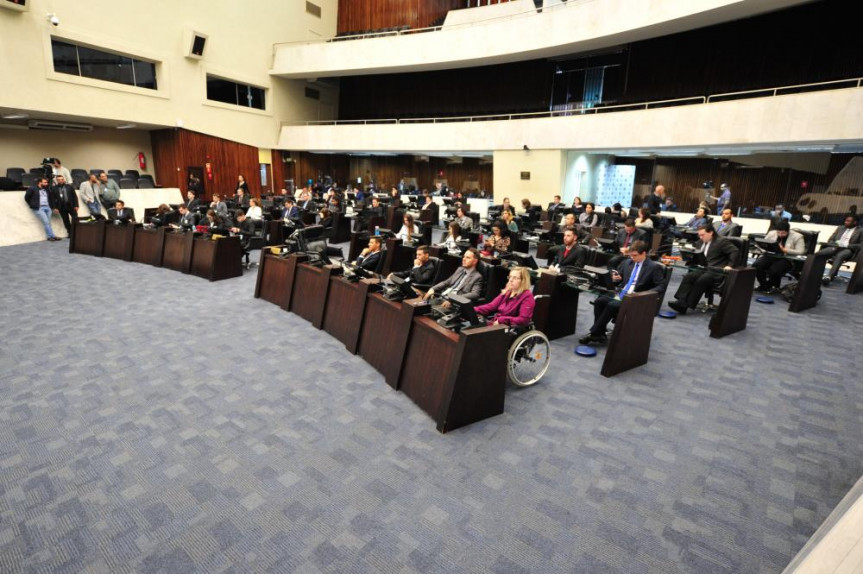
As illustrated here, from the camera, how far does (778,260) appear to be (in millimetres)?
7262

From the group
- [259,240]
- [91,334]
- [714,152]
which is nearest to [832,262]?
[714,152]

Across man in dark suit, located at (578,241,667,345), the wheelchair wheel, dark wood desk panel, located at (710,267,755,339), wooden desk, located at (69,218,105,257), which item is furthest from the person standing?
dark wood desk panel, located at (710,267,755,339)

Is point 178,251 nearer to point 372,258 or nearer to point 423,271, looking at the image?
point 372,258

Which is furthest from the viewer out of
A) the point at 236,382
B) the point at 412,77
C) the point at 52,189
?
the point at 412,77

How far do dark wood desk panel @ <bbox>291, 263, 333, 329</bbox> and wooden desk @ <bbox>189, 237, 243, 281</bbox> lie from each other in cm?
238

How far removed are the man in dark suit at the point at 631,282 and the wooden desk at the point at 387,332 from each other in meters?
2.24

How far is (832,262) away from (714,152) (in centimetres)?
508

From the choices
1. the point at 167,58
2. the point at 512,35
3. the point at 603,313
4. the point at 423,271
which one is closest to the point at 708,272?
the point at 603,313

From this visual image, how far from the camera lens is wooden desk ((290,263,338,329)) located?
5.48m

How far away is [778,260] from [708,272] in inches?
88.8

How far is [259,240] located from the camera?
372 inches

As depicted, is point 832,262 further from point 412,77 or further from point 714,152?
point 412,77

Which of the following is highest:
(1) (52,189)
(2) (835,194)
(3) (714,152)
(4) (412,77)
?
(4) (412,77)

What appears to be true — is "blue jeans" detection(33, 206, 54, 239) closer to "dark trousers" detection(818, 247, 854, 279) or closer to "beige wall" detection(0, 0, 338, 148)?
"beige wall" detection(0, 0, 338, 148)
